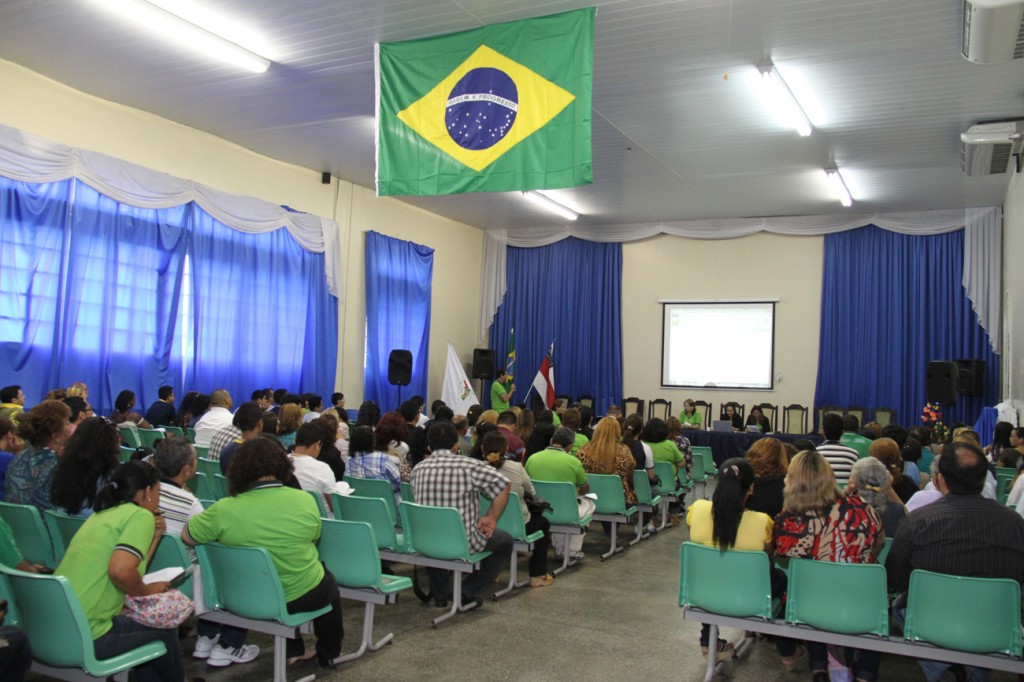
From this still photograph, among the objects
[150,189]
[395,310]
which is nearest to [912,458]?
[150,189]

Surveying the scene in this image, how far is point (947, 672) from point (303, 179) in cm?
1030

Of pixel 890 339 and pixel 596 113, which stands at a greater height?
pixel 596 113

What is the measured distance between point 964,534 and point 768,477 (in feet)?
3.93

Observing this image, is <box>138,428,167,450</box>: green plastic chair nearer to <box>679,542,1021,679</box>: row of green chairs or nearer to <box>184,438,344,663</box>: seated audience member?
<box>184,438,344,663</box>: seated audience member

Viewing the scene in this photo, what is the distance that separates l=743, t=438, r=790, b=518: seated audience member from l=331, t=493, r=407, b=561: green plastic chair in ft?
6.66

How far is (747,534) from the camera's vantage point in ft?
12.4

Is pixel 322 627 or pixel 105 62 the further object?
pixel 105 62

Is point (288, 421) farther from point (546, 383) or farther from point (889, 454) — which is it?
point (546, 383)

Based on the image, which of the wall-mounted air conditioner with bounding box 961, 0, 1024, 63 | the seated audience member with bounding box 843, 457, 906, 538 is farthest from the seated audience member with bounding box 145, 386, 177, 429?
the wall-mounted air conditioner with bounding box 961, 0, 1024, 63

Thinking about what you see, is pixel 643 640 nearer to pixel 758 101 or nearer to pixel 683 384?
pixel 758 101

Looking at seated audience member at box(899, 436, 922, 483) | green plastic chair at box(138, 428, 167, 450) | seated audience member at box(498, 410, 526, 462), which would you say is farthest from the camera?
green plastic chair at box(138, 428, 167, 450)

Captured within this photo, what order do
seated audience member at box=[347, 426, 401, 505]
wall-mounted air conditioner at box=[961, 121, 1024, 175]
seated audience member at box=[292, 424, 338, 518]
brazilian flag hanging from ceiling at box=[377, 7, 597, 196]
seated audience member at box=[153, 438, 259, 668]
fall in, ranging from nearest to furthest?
seated audience member at box=[153, 438, 259, 668], seated audience member at box=[292, 424, 338, 518], brazilian flag hanging from ceiling at box=[377, 7, 597, 196], seated audience member at box=[347, 426, 401, 505], wall-mounted air conditioner at box=[961, 121, 1024, 175]

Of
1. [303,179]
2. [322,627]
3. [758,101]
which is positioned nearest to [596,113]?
[758,101]

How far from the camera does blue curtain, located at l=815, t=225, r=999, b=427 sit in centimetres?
1246
